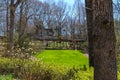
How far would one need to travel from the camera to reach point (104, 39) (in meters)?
5.90

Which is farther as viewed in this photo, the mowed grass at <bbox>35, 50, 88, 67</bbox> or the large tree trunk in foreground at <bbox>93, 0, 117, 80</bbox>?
the mowed grass at <bbox>35, 50, 88, 67</bbox>

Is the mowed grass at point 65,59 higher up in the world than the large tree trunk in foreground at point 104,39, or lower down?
lower down

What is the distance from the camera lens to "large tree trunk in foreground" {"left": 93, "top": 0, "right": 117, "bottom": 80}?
19.2 feet

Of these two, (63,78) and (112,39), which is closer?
(112,39)

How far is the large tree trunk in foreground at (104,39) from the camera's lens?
19.2 feet

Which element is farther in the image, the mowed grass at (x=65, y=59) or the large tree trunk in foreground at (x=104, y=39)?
the mowed grass at (x=65, y=59)

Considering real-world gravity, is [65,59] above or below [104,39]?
below

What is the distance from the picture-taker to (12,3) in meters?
25.0

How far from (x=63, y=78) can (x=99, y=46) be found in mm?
3397

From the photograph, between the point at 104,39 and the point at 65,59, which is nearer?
the point at 104,39

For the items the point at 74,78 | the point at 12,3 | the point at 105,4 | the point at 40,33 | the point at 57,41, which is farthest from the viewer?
the point at 40,33

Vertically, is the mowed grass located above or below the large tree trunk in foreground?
below

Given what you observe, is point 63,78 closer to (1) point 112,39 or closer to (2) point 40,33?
(1) point 112,39

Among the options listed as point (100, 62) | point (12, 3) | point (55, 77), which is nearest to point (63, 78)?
point (55, 77)
